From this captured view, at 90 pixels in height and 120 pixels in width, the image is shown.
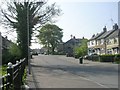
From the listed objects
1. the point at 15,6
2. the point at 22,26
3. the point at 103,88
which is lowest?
the point at 103,88

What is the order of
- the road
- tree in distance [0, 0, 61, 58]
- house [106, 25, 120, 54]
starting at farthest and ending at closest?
house [106, 25, 120, 54] < tree in distance [0, 0, 61, 58] < the road

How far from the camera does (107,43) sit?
92.7 meters

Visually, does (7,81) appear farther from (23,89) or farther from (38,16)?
(38,16)

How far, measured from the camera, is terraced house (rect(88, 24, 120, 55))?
8456 centimetres

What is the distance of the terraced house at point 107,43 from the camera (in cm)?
8456

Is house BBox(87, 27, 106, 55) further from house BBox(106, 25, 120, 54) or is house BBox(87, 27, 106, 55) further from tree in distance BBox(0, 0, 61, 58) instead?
tree in distance BBox(0, 0, 61, 58)

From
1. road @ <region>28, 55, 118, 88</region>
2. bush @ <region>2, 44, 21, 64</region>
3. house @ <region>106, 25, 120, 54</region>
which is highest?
house @ <region>106, 25, 120, 54</region>

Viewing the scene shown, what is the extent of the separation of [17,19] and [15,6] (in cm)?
235

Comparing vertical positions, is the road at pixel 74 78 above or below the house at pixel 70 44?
below

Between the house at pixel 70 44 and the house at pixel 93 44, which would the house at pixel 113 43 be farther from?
the house at pixel 70 44

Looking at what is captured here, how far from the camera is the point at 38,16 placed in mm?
51438

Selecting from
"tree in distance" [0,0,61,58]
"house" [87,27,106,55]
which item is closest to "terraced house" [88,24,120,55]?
"house" [87,27,106,55]

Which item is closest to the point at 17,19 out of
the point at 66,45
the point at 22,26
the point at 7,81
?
the point at 22,26

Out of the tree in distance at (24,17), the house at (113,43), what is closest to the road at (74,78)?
the tree in distance at (24,17)
